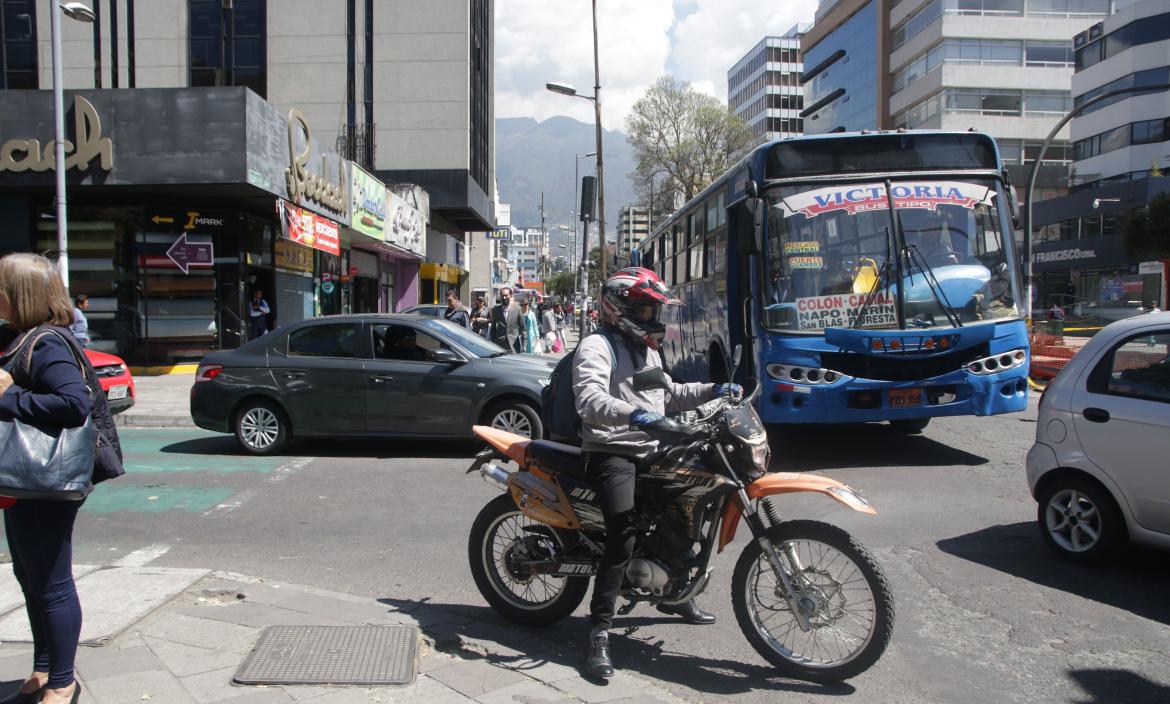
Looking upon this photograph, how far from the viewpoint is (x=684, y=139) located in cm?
5050

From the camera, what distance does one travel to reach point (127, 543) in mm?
6035

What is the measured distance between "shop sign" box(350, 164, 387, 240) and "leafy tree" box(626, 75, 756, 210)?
90.8 feet

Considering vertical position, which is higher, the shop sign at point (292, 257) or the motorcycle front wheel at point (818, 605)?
the shop sign at point (292, 257)

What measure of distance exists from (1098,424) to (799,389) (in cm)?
314

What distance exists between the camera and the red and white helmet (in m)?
3.89

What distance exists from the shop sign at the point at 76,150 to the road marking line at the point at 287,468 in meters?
9.87

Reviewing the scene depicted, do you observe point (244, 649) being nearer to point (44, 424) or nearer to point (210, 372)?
Result: point (44, 424)

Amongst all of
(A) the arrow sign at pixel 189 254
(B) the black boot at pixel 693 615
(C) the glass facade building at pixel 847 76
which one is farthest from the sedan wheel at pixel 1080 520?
(C) the glass facade building at pixel 847 76

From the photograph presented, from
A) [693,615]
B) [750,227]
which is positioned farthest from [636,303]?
[750,227]

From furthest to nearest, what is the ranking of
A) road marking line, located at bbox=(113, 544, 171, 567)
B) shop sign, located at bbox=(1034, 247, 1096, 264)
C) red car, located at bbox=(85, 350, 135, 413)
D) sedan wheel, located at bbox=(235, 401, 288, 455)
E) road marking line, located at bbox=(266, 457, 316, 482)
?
shop sign, located at bbox=(1034, 247, 1096, 264) < red car, located at bbox=(85, 350, 135, 413) < sedan wheel, located at bbox=(235, 401, 288, 455) < road marking line, located at bbox=(266, 457, 316, 482) < road marking line, located at bbox=(113, 544, 171, 567)

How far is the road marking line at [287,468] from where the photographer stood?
27.2 ft

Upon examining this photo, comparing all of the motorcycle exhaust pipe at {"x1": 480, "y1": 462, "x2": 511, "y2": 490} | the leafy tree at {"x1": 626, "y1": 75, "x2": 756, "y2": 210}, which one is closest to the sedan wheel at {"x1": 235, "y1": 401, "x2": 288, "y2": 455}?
the motorcycle exhaust pipe at {"x1": 480, "y1": 462, "x2": 511, "y2": 490}

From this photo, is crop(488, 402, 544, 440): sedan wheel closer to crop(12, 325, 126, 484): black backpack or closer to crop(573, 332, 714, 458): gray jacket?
crop(573, 332, 714, 458): gray jacket

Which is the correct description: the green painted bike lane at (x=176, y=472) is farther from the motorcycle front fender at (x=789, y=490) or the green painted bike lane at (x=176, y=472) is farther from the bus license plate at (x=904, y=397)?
the bus license plate at (x=904, y=397)
